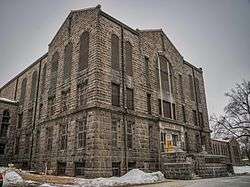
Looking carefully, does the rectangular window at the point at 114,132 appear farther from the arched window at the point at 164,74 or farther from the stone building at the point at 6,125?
the stone building at the point at 6,125

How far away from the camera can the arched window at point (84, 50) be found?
65.6ft

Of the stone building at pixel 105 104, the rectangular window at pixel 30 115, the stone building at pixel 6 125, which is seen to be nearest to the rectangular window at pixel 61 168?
the stone building at pixel 105 104

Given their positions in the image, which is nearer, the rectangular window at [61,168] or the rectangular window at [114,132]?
the rectangular window at [114,132]

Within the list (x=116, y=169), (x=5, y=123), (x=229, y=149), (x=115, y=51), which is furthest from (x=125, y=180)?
(x=229, y=149)

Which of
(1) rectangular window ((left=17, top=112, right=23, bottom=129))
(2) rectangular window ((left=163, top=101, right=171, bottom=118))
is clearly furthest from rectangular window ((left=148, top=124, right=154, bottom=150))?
(1) rectangular window ((left=17, top=112, right=23, bottom=129))

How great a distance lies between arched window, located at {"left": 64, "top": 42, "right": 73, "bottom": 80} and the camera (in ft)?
72.6

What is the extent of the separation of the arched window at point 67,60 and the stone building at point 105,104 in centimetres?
10

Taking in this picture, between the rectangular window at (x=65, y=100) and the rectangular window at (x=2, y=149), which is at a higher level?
the rectangular window at (x=65, y=100)

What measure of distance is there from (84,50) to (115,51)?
2.76m

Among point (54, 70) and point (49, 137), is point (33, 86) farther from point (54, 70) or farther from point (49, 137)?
point (49, 137)

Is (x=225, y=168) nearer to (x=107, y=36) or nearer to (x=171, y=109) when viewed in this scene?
(x=171, y=109)

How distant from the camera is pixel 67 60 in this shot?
22891mm

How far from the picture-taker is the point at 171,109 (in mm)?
24531

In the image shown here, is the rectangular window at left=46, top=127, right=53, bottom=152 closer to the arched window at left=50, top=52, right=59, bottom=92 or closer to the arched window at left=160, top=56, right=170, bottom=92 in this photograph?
the arched window at left=50, top=52, right=59, bottom=92
